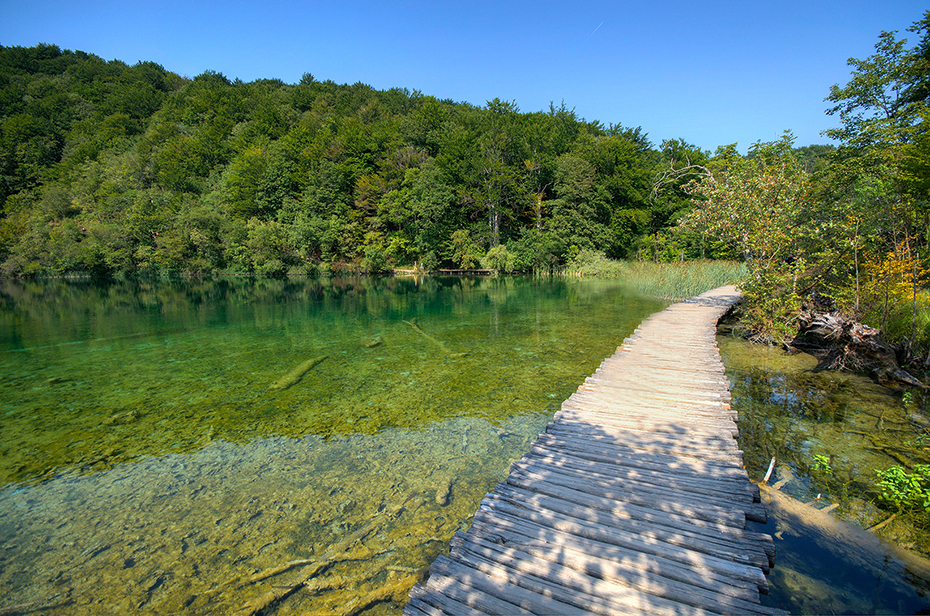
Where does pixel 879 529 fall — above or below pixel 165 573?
above

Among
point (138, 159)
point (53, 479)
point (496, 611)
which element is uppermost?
point (138, 159)

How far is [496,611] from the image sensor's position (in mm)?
2275

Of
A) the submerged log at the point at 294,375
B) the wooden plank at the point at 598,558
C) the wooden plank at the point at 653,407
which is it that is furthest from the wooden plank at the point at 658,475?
the submerged log at the point at 294,375

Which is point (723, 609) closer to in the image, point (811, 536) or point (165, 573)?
point (811, 536)

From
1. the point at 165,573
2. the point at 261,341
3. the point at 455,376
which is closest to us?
the point at 165,573

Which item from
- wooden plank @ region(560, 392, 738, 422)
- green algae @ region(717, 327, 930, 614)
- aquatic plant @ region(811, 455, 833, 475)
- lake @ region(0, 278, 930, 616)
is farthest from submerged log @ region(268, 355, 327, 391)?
aquatic plant @ region(811, 455, 833, 475)

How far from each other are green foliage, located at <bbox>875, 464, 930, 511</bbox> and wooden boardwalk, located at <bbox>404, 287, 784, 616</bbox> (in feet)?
4.23

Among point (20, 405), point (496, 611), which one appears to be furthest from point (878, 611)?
point (20, 405)

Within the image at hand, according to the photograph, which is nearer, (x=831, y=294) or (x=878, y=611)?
(x=878, y=611)

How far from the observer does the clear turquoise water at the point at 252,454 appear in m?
3.53

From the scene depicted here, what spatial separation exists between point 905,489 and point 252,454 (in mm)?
7348

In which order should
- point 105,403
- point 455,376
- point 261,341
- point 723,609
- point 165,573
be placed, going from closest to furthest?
point 723,609, point 165,573, point 105,403, point 455,376, point 261,341

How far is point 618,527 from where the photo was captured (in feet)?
9.76

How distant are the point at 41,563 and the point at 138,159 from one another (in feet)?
244
